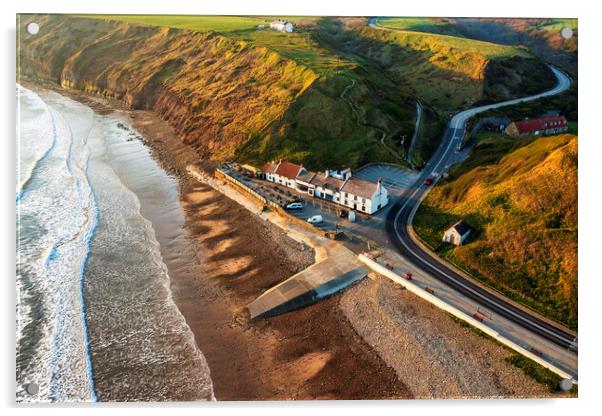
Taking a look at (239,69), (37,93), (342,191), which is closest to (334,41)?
(239,69)

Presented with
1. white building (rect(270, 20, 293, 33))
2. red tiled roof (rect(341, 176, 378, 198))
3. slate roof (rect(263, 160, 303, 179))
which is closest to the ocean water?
slate roof (rect(263, 160, 303, 179))

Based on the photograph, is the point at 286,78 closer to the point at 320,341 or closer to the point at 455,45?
the point at 455,45

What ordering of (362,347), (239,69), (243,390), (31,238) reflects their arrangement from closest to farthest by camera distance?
(243,390)
(362,347)
(31,238)
(239,69)

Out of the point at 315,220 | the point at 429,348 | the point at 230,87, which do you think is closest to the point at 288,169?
the point at 315,220

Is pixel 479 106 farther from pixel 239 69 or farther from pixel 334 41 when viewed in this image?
pixel 239 69

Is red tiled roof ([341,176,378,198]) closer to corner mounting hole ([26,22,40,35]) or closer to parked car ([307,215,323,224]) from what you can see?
parked car ([307,215,323,224])
